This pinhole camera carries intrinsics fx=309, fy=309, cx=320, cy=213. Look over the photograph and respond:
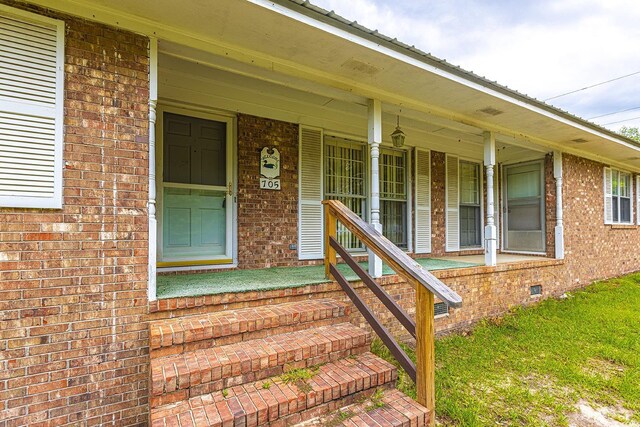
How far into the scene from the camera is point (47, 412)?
2014 mm

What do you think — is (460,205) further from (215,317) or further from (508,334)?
(215,317)

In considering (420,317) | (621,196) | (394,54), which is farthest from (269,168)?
(621,196)

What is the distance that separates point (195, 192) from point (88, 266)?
178 cm

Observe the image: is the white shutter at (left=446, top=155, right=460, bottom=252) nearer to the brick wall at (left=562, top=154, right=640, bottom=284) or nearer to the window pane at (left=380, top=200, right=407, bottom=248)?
the window pane at (left=380, top=200, right=407, bottom=248)

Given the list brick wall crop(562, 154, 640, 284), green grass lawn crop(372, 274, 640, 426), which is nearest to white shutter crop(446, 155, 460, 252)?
green grass lawn crop(372, 274, 640, 426)

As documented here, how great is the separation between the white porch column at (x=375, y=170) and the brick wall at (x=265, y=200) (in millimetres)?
1304

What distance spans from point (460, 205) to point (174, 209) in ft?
17.7

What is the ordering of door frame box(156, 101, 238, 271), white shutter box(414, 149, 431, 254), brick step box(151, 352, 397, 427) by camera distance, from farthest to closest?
white shutter box(414, 149, 431, 254), door frame box(156, 101, 238, 271), brick step box(151, 352, 397, 427)

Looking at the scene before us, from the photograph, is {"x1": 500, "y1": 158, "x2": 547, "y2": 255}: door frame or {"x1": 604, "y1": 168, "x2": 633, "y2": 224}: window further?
{"x1": 604, "y1": 168, "x2": 633, "y2": 224}: window

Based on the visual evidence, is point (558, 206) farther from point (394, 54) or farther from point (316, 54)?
point (316, 54)

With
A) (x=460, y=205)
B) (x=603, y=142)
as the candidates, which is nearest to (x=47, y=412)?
(x=460, y=205)

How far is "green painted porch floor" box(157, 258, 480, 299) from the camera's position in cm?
262

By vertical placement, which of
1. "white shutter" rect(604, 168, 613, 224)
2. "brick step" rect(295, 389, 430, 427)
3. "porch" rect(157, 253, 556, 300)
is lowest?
"brick step" rect(295, 389, 430, 427)

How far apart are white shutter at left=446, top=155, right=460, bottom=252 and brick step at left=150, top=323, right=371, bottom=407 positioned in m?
4.27
